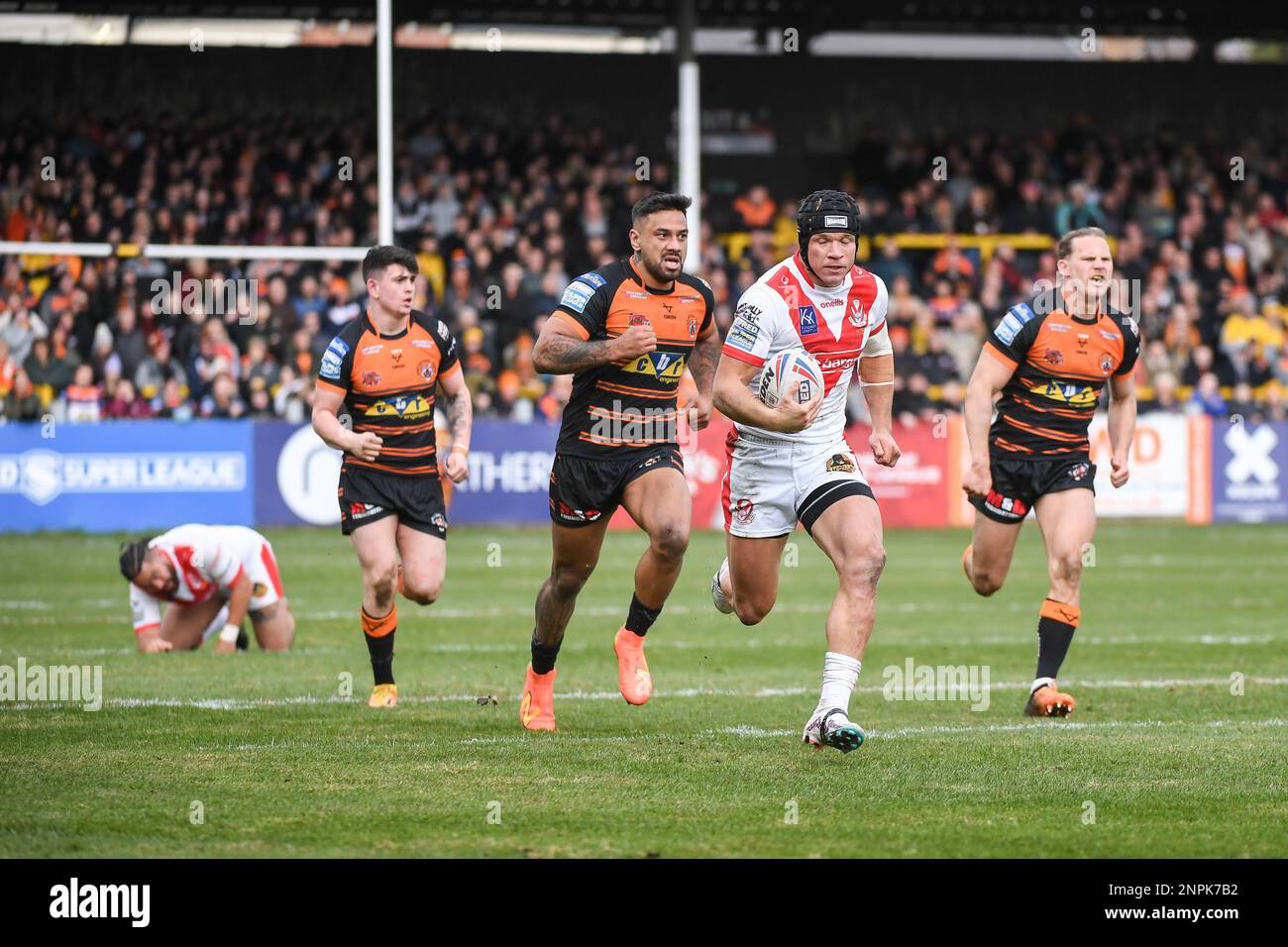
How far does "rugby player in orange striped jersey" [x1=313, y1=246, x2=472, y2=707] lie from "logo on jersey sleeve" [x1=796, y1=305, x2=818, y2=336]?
2.26 metres

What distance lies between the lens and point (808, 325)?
797 centimetres

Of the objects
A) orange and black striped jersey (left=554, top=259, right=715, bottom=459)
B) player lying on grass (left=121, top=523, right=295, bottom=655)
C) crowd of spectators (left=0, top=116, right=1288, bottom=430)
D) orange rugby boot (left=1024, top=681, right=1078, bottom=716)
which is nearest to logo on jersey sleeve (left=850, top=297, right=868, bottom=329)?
orange and black striped jersey (left=554, top=259, right=715, bottom=459)

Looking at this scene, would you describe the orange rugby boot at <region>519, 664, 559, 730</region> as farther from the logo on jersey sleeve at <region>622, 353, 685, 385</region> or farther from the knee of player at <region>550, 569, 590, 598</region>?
the logo on jersey sleeve at <region>622, 353, 685, 385</region>

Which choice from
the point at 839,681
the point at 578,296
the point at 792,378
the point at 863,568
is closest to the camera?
the point at 839,681

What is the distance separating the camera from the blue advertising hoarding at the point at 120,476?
2164cm

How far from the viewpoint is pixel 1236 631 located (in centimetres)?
1359

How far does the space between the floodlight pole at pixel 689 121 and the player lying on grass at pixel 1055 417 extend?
1424 cm

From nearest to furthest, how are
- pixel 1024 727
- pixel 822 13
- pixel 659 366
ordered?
pixel 659 366, pixel 1024 727, pixel 822 13

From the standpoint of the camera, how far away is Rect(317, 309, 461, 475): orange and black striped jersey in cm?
940

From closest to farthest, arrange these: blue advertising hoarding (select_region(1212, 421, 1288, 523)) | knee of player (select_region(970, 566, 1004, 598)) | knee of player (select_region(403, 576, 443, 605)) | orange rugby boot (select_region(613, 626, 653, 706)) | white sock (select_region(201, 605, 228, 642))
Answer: orange rugby boot (select_region(613, 626, 653, 706))
knee of player (select_region(403, 576, 443, 605))
knee of player (select_region(970, 566, 1004, 598))
white sock (select_region(201, 605, 228, 642))
blue advertising hoarding (select_region(1212, 421, 1288, 523))

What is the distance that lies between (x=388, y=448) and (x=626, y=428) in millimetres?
1654

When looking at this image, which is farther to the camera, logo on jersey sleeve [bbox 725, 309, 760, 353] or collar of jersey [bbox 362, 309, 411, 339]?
collar of jersey [bbox 362, 309, 411, 339]

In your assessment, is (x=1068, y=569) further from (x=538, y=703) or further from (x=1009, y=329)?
(x=538, y=703)
